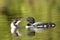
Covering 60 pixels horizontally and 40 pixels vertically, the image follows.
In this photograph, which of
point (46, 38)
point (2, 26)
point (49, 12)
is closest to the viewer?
point (46, 38)

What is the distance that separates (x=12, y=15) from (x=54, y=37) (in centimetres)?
46

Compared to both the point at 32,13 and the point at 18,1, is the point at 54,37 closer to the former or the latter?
the point at 32,13

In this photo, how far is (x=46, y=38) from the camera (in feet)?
5.59

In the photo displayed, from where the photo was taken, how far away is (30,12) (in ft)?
6.35

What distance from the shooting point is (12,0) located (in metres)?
2.00

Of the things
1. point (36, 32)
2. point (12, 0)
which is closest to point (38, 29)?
point (36, 32)

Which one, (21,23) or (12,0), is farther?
(12,0)

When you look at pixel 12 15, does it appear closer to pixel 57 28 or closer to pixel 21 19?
pixel 21 19

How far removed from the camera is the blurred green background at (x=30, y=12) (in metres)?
1.76

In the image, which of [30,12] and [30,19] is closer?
[30,19]

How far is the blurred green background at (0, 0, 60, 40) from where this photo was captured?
1.76m

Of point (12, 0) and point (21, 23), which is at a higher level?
point (12, 0)

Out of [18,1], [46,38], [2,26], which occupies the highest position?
[18,1]

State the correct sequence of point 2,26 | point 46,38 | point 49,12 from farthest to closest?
point 49,12 → point 2,26 → point 46,38
